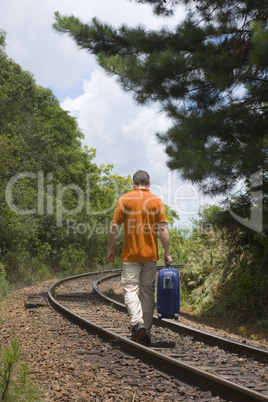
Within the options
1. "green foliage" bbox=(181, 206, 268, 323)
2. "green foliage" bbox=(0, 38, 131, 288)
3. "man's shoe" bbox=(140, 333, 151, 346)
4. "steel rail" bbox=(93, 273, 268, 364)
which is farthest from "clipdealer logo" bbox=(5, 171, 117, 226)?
"man's shoe" bbox=(140, 333, 151, 346)

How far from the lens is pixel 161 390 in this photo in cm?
475

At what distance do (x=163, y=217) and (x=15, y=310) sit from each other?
565 centimetres

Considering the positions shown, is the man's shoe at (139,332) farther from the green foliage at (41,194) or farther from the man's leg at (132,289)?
the green foliage at (41,194)

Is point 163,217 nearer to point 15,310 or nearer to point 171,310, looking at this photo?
point 171,310

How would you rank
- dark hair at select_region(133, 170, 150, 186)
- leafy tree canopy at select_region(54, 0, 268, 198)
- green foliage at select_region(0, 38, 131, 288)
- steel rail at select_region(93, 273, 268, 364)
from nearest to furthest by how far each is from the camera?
1. steel rail at select_region(93, 273, 268, 364)
2. dark hair at select_region(133, 170, 150, 186)
3. leafy tree canopy at select_region(54, 0, 268, 198)
4. green foliage at select_region(0, 38, 131, 288)

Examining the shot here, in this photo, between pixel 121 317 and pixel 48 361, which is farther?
pixel 121 317

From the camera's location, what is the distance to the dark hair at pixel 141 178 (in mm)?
6801

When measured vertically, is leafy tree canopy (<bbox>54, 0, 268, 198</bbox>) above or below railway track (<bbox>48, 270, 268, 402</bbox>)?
above

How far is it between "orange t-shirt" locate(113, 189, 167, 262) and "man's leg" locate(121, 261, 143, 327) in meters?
0.14

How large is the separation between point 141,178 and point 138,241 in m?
0.85

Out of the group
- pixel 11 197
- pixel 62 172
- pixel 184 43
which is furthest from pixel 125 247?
pixel 62 172

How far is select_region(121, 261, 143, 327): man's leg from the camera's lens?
6.63 meters

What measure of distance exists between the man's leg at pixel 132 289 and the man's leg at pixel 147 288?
0.10 metres

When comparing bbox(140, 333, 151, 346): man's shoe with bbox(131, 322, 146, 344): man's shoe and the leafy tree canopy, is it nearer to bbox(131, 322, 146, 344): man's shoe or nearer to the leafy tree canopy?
bbox(131, 322, 146, 344): man's shoe
